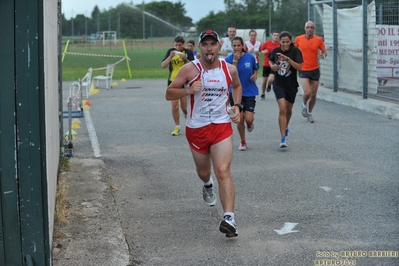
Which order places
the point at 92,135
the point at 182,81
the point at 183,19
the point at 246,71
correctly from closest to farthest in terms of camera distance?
the point at 182,81 → the point at 246,71 → the point at 92,135 → the point at 183,19

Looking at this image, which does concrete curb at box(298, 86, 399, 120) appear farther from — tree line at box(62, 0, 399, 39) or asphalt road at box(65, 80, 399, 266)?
tree line at box(62, 0, 399, 39)

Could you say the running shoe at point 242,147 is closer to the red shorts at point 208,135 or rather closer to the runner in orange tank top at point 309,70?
the runner in orange tank top at point 309,70

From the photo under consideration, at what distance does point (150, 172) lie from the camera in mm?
10461

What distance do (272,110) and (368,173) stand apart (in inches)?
323

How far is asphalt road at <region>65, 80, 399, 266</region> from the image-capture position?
6.66 m

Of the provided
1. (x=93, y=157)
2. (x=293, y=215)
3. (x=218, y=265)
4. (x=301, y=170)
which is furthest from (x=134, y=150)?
(x=218, y=265)

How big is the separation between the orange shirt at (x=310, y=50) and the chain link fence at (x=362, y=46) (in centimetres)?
166

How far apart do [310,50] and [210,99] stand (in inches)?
384

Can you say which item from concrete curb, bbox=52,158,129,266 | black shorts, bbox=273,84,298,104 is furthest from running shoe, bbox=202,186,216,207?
black shorts, bbox=273,84,298,104

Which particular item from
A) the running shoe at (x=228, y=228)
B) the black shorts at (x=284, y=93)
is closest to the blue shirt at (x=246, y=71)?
the black shorts at (x=284, y=93)

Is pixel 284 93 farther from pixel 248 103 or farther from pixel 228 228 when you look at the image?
pixel 228 228

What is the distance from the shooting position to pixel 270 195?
8.88 metres

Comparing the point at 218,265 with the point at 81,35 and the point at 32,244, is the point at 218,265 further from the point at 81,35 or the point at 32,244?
the point at 81,35

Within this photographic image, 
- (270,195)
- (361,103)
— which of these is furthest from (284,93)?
(361,103)
